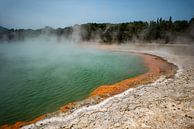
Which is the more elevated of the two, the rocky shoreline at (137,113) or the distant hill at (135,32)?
the distant hill at (135,32)

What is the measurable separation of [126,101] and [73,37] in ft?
299

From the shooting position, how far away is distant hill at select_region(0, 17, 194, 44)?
6850 centimetres

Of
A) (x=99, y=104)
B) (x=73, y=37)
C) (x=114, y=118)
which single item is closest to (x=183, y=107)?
(x=114, y=118)

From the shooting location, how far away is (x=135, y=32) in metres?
80.6

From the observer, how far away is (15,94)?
2130 cm

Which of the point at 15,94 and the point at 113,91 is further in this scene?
the point at 15,94

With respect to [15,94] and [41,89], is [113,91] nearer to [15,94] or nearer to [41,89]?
[41,89]

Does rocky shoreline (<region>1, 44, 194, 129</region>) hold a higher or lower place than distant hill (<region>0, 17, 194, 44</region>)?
lower

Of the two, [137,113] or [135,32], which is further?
[135,32]

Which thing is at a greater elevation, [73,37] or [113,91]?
[73,37]

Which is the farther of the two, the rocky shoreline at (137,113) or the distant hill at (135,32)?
the distant hill at (135,32)

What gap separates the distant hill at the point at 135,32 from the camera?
68500mm

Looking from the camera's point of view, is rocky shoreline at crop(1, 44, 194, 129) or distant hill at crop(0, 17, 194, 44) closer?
rocky shoreline at crop(1, 44, 194, 129)

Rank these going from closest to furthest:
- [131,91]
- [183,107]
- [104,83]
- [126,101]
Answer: [183,107] → [126,101] → [131,91] → [104,83]
